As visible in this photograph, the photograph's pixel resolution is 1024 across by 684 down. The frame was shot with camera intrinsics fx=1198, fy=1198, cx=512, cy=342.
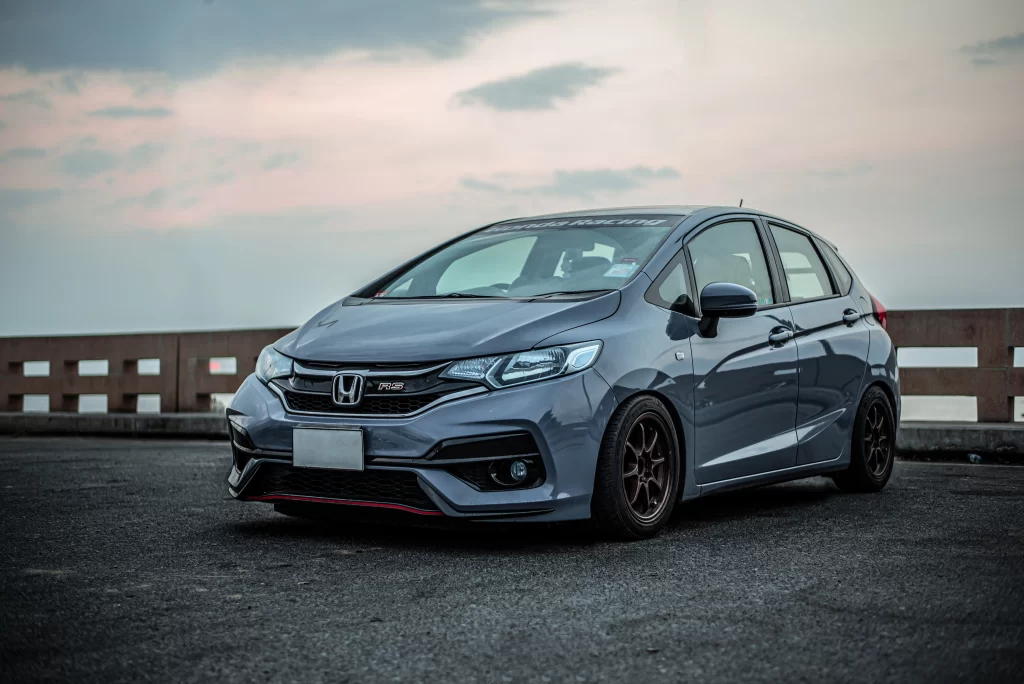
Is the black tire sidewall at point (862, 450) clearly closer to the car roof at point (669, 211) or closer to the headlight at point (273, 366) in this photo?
the car roof at point (669, 211)

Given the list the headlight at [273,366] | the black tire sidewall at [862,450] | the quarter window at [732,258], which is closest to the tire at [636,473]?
the quarter window at [732,258]

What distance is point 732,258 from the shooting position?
6.43 metres

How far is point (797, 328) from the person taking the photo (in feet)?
21.7

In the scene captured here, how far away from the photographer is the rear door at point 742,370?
5812mm

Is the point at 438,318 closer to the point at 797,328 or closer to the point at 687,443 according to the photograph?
the point at 687,443

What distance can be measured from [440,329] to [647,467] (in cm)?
114

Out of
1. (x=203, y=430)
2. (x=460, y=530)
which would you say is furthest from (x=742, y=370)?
(x=203, y=430)

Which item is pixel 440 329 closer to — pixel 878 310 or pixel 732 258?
pixel 732 258

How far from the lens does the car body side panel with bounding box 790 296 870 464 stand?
6.62m

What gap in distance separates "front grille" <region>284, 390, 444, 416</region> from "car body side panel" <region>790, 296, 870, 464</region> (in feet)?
8.17

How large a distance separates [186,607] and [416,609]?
78cm

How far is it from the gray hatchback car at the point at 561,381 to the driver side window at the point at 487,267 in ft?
0.04

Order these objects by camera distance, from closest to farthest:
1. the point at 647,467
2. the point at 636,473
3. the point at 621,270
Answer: the point at 636,473
the point at 647,467
the point at 621,270

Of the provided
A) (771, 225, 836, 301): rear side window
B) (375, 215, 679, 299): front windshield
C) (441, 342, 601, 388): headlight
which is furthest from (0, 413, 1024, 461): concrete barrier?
(441, 342, 601, 388): headlight
